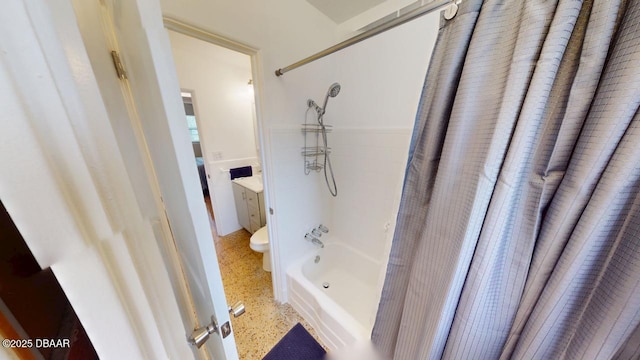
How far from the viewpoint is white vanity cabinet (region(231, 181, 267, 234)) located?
7.34ft

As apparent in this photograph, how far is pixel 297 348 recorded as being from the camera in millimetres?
1210

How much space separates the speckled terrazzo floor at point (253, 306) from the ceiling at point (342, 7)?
2.29 metres

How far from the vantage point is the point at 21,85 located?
6.0 inches

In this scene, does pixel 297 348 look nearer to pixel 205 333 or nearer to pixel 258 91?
pixel 205 333

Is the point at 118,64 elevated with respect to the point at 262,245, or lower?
elevated

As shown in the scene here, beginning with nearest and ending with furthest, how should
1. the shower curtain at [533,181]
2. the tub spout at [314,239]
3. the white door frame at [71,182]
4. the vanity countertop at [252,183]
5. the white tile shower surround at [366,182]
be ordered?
1. the white door frame at [71,182]
2. the shower curtain at [533,181]
3. the white tile shower surround at [366,182]
4. the tub spout at [314,239]
5. the vanity countertop at [252,183]

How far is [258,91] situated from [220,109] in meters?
1.42

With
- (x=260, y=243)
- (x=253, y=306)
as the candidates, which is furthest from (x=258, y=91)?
(x=253, y=306)

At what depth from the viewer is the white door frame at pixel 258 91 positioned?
0.92 metres

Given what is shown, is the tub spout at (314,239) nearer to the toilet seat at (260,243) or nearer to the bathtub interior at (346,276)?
the bathtub interior at (346,276)

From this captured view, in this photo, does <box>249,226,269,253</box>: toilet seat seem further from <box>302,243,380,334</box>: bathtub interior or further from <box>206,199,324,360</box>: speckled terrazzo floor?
<box>302,243,380,334</box>: bathtub interior

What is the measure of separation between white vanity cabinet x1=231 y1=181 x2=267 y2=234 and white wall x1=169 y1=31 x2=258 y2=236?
0.37ft

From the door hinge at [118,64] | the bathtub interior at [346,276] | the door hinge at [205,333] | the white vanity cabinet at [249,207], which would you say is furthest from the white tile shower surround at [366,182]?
the door hinge at [118,64]

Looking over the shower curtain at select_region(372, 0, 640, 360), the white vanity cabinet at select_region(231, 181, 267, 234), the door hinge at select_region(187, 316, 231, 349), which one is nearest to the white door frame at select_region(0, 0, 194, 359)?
the door hinge at select_region(187, 316, 231, 349)
